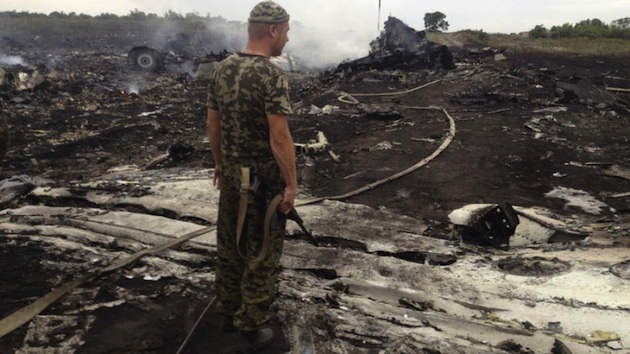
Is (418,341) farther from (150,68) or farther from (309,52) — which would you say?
(309,52)

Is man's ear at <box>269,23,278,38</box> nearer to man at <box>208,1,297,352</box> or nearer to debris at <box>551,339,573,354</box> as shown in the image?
man at <box>208,1,297,352</box>

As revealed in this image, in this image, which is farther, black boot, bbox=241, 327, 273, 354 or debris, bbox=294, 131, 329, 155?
debris, bbox=294, 131, 329, 155

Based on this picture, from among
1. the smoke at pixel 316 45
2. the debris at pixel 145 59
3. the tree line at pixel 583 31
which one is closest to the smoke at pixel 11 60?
the debris at pixel 145 59

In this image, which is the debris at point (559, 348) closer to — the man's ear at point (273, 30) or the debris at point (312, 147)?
the man's ear at point (273, 30)

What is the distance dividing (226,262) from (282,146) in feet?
2.64

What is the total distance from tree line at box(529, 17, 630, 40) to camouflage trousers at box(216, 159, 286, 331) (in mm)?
36352

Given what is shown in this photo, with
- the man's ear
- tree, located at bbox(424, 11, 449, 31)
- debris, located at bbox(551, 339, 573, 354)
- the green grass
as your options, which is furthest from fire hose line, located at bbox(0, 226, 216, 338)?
tree, located at bbox(424, 11, 449, 31)

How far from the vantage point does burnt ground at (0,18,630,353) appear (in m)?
3.01

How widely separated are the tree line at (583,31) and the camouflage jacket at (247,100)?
3626cm

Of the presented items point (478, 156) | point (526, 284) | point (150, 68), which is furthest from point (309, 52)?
point (526, 284)

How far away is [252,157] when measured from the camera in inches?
95.6

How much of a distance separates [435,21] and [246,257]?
47.0 m

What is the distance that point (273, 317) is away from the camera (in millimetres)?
2766

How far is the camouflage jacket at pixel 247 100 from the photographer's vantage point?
7.43 feet
